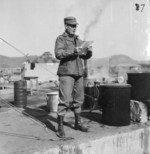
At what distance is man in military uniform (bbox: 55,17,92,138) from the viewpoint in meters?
4.37

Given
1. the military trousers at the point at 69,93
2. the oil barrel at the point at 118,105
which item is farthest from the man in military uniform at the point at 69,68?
the oil barrel at the point at 118,105

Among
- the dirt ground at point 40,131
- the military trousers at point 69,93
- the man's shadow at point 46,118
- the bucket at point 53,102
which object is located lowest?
the dirt ground at point 40,131

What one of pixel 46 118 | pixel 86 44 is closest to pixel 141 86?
pixel 86 44

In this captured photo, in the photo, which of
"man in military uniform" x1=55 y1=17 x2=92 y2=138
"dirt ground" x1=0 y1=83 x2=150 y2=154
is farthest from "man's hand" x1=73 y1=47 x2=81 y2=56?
"dirt ground" x1=0 y1=83 x2=150 y2=154

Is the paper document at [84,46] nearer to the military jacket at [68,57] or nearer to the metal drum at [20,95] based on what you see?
the military jacket at [68,57]

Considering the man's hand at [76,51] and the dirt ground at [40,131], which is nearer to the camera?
the dirt ground at [40,131]

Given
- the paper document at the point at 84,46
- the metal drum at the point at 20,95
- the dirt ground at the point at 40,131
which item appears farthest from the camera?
the metal drum at the point at 20,95

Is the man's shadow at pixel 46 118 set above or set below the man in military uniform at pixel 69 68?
below

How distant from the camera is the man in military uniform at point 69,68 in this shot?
14.3ft

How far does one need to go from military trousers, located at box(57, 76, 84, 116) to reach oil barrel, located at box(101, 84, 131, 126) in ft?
2.39

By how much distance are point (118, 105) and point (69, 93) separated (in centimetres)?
120

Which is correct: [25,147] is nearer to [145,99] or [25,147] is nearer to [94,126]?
[94,126]

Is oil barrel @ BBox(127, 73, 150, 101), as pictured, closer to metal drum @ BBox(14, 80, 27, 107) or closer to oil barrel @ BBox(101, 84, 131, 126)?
oil barrel @ BBox(101, 84, 131, 126)

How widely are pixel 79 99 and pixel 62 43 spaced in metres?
1.16
